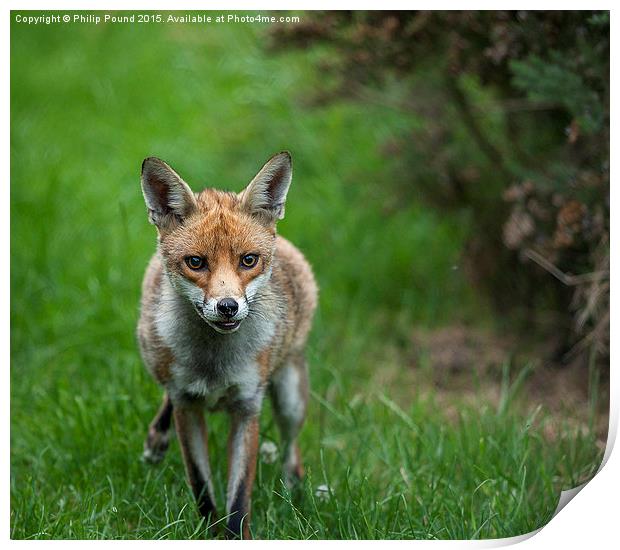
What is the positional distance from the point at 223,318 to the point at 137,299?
2.60m

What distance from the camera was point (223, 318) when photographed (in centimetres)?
377

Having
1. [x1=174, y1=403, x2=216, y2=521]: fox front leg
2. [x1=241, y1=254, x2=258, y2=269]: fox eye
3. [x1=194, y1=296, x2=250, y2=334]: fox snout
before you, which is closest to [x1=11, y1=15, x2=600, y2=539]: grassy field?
[x1=174, y1=403, x2=216, y2=521]: fox front leg

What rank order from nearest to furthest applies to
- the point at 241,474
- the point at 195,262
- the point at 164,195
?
the point at 195,262, the point at 164,195, the point at 241,474

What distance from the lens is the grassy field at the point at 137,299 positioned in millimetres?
4602

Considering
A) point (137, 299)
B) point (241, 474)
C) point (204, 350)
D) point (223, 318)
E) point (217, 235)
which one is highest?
point (217, 235)

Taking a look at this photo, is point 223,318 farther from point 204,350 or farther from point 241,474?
point 241,474

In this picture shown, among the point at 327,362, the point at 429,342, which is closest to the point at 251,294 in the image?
the point at 327,362

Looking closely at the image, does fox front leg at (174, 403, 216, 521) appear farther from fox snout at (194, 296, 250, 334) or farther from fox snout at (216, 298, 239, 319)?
fox snout at (216, 298, 239, 319)

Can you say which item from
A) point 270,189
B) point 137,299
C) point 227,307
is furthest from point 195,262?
point 137,299

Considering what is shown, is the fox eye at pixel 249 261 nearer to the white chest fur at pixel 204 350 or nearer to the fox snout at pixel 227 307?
the fox snout at pixel 227 307

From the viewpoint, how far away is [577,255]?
5.82m

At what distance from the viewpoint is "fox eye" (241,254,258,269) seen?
12.9 feet
